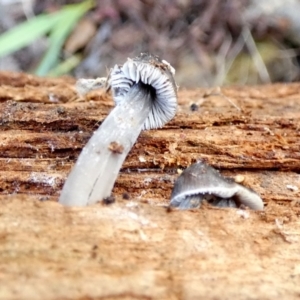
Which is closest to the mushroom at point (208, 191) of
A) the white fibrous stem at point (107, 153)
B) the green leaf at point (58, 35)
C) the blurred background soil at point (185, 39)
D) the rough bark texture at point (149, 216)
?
the rough bark texture at point (149, 216)

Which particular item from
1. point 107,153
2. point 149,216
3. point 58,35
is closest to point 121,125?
point 107,153

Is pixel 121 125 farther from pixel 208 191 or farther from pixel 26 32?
pixel 26 32

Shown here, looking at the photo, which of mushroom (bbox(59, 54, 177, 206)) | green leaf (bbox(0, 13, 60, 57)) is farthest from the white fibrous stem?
green leaf (bbox(0, 13, 60, 57))

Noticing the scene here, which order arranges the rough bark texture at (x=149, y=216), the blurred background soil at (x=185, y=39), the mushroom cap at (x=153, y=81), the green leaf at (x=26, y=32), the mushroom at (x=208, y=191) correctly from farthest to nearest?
1. the blurred background soil at (x=185, y=39)
2. the green leaf at (x=26, y=32)
3. the mushroom cap at (x=153, y=81)
4. the mushroom at (x=208, y=191)
5. the rough bark texture at (x=149, y=216)

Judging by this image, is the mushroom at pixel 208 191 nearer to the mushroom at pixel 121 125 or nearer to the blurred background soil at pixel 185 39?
the mushroom at pixel 121 125

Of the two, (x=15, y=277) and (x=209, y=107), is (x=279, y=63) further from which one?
(x=15, y=277)

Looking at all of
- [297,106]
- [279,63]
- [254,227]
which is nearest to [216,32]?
[279,63]
